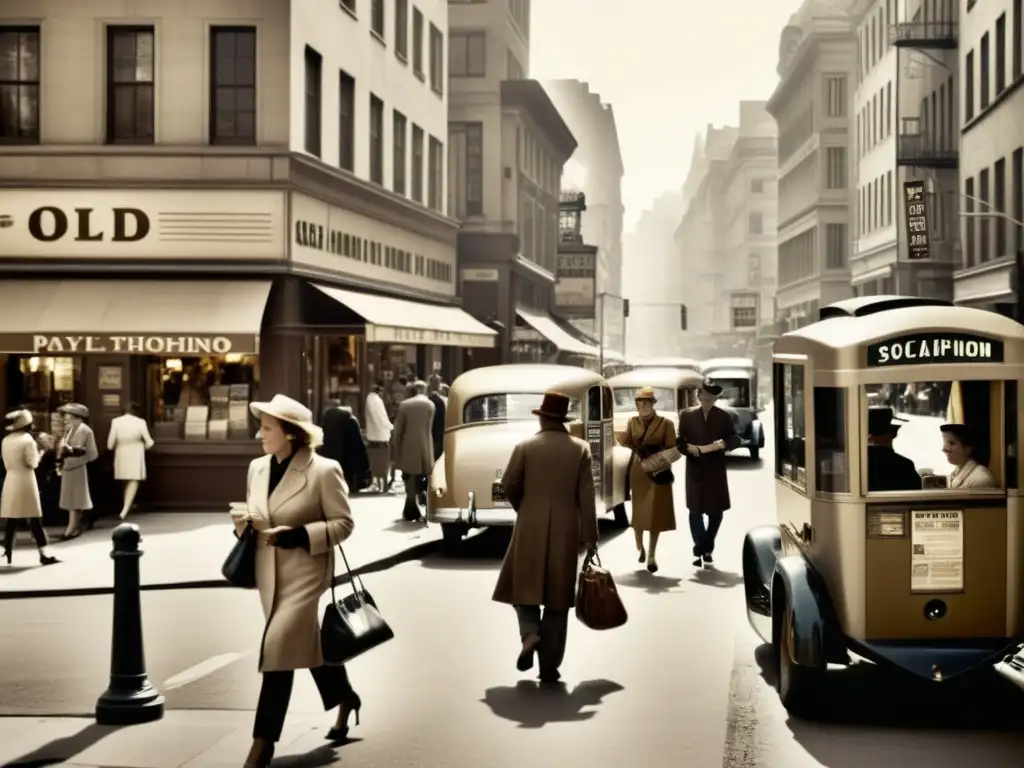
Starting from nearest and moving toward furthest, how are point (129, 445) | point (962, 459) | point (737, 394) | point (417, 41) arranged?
point (962, 459), point (129, 445), point (417, 41), point (737, 394)

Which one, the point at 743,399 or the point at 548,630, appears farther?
the point at 743,399

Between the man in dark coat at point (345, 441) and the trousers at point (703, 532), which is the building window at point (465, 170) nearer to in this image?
the man in dark coat at point (345, 441)

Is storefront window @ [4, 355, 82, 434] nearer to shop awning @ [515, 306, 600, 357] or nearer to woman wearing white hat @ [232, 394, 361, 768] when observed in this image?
woman wearing white hat @ [232, 394, 361, 768]

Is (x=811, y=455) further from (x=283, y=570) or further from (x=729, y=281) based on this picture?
(x=729, y=281)

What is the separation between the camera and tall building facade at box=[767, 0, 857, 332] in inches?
4008

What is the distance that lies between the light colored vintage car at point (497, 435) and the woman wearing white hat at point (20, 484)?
14.0 feet

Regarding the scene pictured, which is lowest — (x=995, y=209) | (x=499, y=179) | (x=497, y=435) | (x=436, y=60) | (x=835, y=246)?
(x=497, y=435)

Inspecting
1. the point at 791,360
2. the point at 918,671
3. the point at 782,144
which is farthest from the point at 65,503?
the point at 782,144

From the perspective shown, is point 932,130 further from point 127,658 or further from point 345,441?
point 127,658

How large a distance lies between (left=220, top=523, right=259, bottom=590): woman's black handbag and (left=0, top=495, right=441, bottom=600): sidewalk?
7.55 metres

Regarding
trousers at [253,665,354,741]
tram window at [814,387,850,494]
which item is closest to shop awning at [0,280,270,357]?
tram window at [814,387,850,494]

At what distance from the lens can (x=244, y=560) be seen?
7598mm

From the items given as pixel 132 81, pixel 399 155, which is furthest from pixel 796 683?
pixel 399 155

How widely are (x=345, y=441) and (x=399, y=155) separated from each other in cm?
1158
